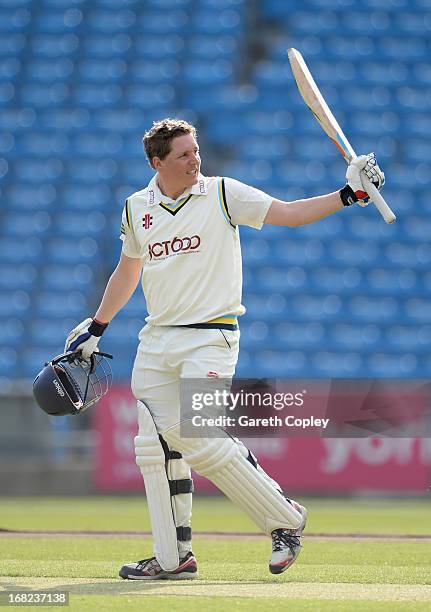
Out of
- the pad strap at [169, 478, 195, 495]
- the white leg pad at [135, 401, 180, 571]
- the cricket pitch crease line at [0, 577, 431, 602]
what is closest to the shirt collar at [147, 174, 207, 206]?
the white leg pad at [135, 401, 180, 571]

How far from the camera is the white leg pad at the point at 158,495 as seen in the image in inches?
197

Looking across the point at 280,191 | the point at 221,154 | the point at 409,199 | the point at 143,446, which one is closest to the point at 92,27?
the point at 221,154

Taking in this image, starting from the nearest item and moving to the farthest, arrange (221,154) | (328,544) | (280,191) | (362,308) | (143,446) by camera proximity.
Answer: (143,446)
(328,544)
(362,308)
(280,191)
(221,154)

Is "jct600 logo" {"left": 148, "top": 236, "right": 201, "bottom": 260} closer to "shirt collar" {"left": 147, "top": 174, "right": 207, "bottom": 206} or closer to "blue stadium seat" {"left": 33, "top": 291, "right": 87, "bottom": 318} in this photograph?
"shirt collar" {"left": 147, "top": 174, "right": 207, "bottom": 206}

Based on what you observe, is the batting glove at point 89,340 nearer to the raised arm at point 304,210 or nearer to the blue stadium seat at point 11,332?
the raised arm at point 304,210

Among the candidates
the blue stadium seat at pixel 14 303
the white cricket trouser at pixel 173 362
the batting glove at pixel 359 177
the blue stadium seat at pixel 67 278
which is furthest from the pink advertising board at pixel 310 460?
the batting glove at pixel 359 177

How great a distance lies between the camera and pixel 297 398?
8266 mm

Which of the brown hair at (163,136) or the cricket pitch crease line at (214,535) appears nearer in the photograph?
the brown hair at (163,136)

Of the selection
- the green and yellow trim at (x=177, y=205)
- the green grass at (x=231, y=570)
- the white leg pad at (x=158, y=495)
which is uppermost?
the green and yellow trim at (x=177, y=205)

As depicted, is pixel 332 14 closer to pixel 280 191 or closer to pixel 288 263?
pixel 280 191

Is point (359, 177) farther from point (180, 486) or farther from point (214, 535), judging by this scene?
point (214, 535)

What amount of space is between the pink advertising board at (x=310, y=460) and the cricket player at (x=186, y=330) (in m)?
6.29

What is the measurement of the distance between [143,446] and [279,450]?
6.69 m

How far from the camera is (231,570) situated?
5.32 m
